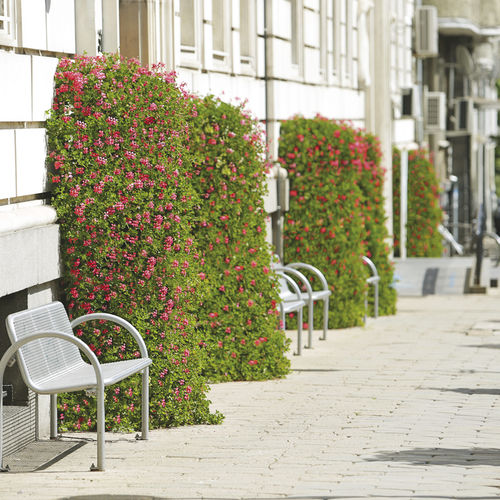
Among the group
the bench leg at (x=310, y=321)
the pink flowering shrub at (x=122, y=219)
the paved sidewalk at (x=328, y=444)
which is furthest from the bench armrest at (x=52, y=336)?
the bench leg at (x=310, y=321)

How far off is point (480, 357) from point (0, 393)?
7342 mm

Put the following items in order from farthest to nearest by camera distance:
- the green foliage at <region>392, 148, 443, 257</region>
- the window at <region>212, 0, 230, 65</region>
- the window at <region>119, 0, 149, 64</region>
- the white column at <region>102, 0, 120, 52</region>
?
the green foliage at <region>392, 148, 443, 257</region>, the window at <region>212, 0, 230, 65</region>, the window at <region>119, 0, 149, 64</region>, the white column at <region>102, 0, 120, 52</region>

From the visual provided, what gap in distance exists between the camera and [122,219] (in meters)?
9.26

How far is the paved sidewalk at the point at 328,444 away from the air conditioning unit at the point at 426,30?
1942 centimetres

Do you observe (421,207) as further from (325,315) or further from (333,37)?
(325,315)

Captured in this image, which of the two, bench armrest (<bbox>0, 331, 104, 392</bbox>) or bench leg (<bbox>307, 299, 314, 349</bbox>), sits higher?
bench armrest (<bbox>0, 331, 104, 392</bbox>)

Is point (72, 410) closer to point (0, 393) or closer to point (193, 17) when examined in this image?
point (0, 393)

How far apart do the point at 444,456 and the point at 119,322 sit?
88.5 inches

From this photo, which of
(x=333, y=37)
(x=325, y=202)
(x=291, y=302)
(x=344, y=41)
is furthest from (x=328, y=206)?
(x=344, y=41)

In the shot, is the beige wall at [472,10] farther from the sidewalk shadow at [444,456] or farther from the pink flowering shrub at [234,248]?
the sidewalk shadow at [444,456]

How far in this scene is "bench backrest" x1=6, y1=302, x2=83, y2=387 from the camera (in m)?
7.98

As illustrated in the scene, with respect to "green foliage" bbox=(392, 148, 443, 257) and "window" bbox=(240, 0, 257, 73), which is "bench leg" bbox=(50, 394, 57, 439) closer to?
"window" bbox=(240, 0, 257, 73)

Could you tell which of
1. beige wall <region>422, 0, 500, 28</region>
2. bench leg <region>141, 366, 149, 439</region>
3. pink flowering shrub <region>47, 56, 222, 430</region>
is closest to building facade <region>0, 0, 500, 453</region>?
pink flowering shrub <region>47, 56, 222, 430</region>

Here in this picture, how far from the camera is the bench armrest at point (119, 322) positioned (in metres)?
8.87
